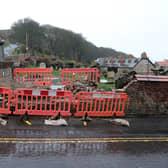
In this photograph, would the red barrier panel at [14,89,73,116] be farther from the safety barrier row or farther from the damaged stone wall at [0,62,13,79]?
the damaged stone wall at [0,62,13,79]

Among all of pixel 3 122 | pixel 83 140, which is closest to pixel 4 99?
pixel 3 122

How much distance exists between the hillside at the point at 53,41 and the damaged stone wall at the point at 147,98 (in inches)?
2301

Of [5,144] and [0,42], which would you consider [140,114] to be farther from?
[0,42]

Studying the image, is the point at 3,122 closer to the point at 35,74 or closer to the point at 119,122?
the point at 119,122

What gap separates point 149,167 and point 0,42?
1532cm

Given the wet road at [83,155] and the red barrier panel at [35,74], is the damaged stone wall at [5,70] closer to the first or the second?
the red barrier panel at [35,74]

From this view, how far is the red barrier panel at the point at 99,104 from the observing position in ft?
23.3

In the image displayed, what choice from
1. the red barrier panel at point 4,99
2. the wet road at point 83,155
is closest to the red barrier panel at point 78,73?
the red barrier panel at point 4,99

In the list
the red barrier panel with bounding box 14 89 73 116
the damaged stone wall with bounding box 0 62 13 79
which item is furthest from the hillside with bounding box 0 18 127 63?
the red barrier panel with bounding box 14 89 73 116

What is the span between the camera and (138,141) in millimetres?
5301

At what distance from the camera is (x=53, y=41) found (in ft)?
253

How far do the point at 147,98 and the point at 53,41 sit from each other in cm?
7350

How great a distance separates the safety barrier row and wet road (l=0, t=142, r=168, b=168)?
219 cm

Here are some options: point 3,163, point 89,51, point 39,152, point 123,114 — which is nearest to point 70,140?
point 39,152
